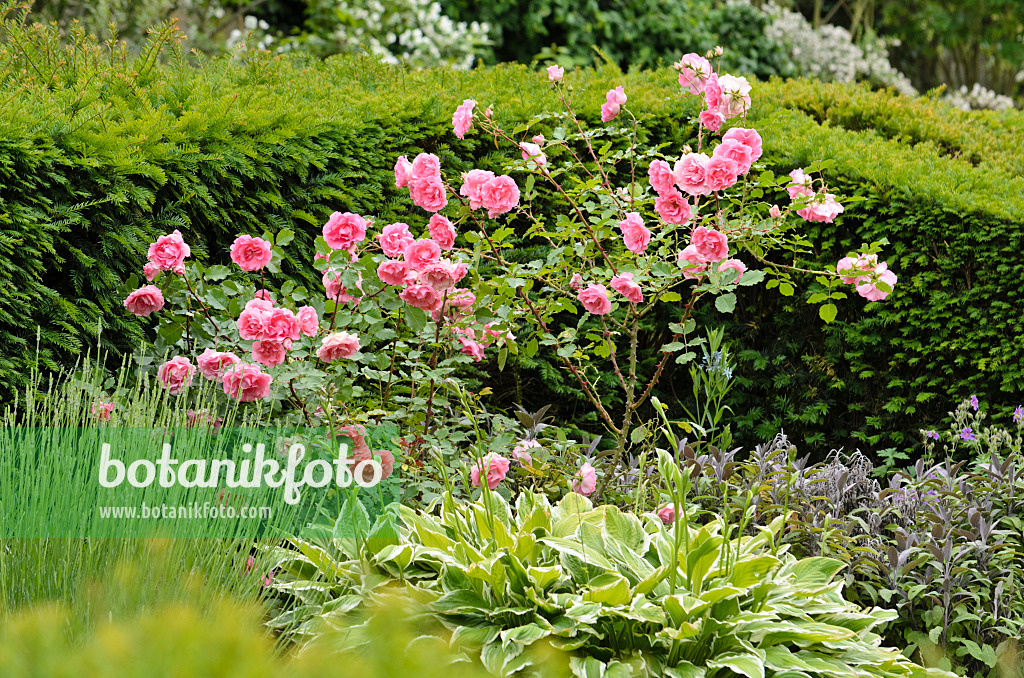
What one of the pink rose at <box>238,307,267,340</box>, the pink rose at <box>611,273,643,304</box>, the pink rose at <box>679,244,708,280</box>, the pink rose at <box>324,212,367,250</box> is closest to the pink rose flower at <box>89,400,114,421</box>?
the pink rose at <box>238,307,267,340</box>

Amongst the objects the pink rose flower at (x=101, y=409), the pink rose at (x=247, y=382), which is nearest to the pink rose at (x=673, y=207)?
the pink rose at (x=247, y=382)

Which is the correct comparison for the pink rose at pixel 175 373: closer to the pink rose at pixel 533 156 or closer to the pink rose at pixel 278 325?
the pink rose at pixel 278 325

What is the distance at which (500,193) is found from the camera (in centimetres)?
318

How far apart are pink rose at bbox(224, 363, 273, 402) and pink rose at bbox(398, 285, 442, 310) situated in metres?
0.51

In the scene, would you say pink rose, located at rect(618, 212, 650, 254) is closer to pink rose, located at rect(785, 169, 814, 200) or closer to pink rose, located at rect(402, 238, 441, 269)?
pink rose, located at rect(785, 169, 814, 200)

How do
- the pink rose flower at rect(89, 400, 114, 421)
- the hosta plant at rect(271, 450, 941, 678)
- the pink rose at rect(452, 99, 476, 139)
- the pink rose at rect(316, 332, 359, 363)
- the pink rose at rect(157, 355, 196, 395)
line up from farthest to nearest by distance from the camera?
the pink rose at rect(452, 99, 476, 139) → the pink rose at rect(316, 332, 359, 363) → the pink rose at rect(157, 355, 196, 395) → the pink rose flower at rect(89, 400, 114, 421) → the hosta plant at rect(271, 450, 941, 678)

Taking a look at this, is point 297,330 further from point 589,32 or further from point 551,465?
point 589,32

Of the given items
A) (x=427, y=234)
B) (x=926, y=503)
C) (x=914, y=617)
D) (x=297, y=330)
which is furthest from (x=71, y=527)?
(x=926, y=503)

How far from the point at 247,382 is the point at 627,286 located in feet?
4.39

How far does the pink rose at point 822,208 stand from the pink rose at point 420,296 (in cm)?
144

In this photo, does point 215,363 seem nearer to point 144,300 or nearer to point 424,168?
point 144,300

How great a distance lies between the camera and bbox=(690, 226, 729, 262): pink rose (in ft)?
10.2

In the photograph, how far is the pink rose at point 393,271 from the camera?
2898mm

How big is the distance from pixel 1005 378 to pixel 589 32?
7.84 m
